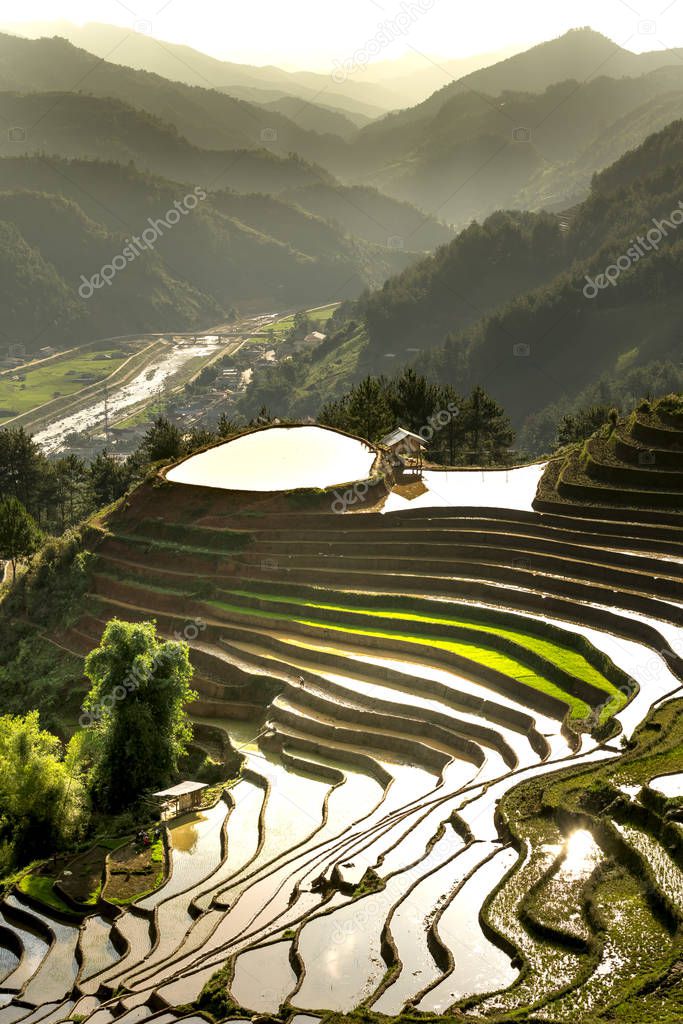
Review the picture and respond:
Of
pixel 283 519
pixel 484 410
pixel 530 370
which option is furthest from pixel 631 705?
pixel 530 370

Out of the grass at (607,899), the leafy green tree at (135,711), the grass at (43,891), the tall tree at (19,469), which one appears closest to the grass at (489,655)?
the grass at (607,899)

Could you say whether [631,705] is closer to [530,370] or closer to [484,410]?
[484,410]
